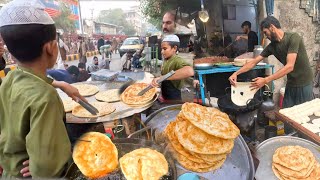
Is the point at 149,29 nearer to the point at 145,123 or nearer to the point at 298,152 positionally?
the point at 145,123

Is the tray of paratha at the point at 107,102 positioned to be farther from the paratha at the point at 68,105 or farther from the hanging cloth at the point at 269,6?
the hanging cloth at the point at 269,6

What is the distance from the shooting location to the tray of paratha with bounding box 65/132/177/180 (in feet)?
3.89

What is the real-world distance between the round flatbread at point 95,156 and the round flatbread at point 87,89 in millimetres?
1168

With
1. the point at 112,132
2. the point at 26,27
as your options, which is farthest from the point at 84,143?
the point at 112,132

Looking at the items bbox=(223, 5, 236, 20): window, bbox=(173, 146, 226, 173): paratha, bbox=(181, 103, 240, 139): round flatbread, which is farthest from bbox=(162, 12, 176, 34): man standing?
bbox=(223, 5, 236, 20): window

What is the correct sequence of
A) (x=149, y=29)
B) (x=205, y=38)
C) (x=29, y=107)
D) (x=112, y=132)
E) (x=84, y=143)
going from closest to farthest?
(x=29, y=107), (x=84, y=143), (x=112, y=132), (x=149, y=29), (x=205, y=38)

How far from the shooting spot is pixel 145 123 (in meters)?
2.00

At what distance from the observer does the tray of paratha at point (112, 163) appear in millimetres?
1187

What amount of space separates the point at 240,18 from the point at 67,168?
3.83 metres

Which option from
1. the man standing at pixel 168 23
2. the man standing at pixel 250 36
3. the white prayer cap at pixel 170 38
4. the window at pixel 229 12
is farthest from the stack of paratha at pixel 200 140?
the window at pixel 229 12

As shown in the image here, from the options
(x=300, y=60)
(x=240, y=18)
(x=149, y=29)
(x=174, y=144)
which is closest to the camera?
(x=174, y=144)

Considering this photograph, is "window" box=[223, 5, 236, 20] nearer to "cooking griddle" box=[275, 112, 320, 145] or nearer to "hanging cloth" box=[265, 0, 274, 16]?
"hanging cloth" box=[265, 0, 274, 16]

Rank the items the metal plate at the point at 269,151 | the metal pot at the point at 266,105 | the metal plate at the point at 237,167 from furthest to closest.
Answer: the metal pot at the point at 266,105, the metal plate at the point at 269,151, the metal plate at the point at 237,167

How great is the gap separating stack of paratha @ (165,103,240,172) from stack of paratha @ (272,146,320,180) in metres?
0.75
